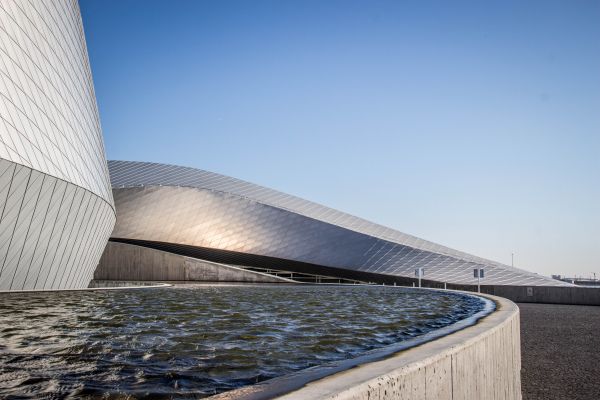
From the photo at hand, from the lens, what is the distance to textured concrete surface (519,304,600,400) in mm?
7250

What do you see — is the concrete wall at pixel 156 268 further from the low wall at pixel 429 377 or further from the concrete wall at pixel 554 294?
the low wall at pixel 429 377

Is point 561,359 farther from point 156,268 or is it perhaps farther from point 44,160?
point 156,268

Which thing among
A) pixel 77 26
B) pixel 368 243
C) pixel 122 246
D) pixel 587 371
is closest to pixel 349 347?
pixel 587 371

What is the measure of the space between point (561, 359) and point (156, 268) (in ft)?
108

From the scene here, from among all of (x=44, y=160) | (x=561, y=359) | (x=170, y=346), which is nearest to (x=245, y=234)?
(x=44, y=160)

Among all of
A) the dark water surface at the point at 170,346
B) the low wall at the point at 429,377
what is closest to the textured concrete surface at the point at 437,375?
the low wall at the point at 429,377

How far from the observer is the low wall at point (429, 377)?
8.98ft

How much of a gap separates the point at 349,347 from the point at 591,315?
50.8ft

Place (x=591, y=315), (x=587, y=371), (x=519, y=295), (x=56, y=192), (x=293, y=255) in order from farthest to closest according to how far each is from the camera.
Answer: (x=293, y=255) < (x=519, y=295) < (x=591, y=315) < (x=56, y=192) < (x=587, y=371)

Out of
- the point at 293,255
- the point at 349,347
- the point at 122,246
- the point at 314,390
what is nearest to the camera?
the point at 314,390

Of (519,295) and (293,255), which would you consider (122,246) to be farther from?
(519,295)

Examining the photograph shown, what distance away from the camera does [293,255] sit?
4622cm

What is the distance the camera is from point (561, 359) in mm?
9383

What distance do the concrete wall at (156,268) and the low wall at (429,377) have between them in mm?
34565
